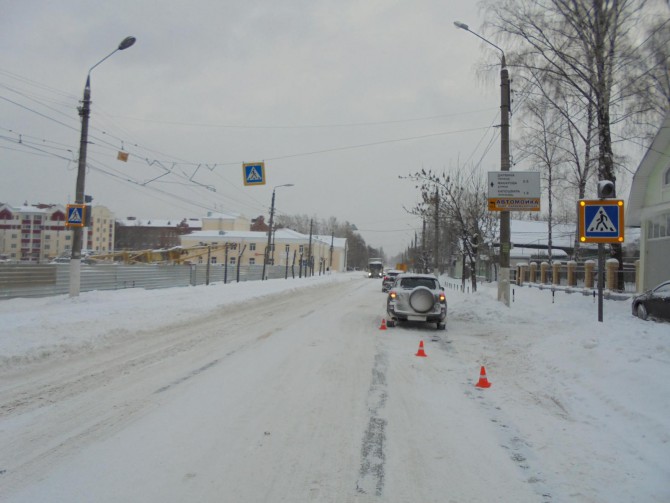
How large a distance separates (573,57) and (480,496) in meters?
19.5

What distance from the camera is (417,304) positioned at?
14320 mm

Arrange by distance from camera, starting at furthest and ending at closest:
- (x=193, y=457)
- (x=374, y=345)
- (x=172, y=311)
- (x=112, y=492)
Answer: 1. (x=172, y=311)
2. (x=374, y=345)
3. (x=193, y=457)
4. (x=112, y=492)

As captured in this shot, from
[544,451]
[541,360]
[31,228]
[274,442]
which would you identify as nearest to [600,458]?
[544,451]

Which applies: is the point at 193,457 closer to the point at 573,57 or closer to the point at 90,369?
the point at 90,369

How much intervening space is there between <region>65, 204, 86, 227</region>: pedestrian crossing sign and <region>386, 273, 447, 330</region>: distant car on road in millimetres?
10805

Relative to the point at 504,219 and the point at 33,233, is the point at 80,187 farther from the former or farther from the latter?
the point at 33,233

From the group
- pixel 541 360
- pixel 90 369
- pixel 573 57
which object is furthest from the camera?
pixel 573 57

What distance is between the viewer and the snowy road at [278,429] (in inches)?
154

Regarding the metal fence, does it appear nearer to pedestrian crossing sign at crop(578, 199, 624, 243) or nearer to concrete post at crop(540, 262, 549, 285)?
pedestrian crossing sign at crop(578, 199, 624, 243)

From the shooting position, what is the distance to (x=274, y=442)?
487 cm

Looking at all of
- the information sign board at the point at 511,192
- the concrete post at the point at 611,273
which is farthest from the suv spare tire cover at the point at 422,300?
the concrete post at the point at 611,273

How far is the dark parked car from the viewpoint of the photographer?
46.7 feet

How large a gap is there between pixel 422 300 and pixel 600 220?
16.9ft

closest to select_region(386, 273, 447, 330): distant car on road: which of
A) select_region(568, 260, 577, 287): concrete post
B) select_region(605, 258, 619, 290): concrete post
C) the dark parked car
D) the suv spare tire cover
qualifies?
the suv spare tire cover
